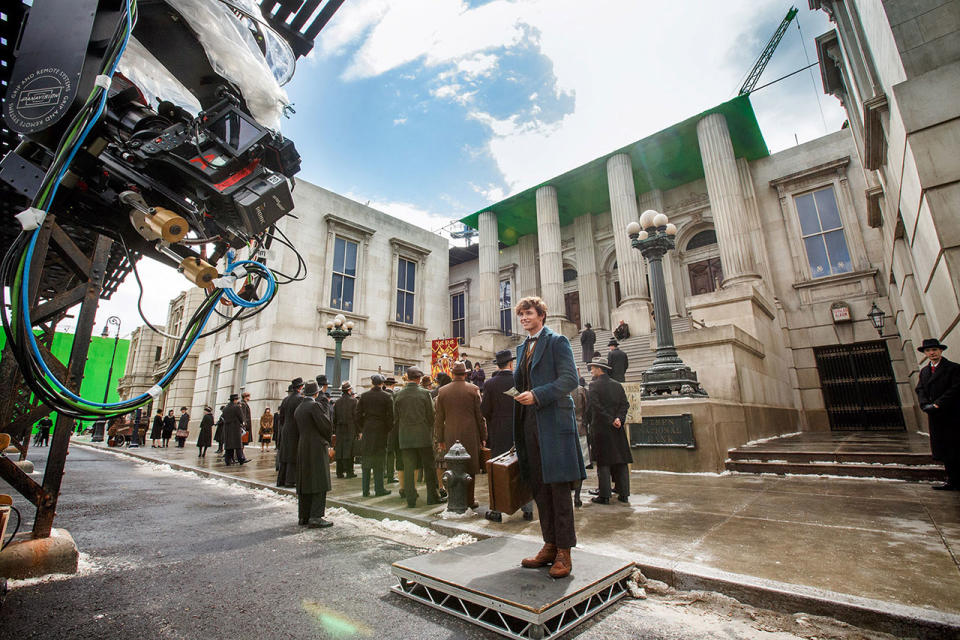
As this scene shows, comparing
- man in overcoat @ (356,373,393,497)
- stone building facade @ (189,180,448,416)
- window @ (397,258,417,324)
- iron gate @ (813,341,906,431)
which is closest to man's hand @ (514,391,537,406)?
man in overcoat @ (356,373,393,497)

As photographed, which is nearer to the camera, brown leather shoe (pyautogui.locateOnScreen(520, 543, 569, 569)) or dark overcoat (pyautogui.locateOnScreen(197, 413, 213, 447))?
brown leather shoe (pyautogui.locateOnScreen(520, 543, 569, 569))

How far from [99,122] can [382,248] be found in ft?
62.9

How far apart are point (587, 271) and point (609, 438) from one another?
728 inches

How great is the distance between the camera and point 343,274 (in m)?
19.6

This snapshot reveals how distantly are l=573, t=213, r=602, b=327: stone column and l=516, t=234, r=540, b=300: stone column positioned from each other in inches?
123

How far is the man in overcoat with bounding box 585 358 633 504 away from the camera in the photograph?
216 inches

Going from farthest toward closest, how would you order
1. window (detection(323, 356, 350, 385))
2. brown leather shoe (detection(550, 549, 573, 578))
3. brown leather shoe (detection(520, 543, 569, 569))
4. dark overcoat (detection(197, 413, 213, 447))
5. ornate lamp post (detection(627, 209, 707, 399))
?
1. window (detection(323, 356, 350, 385))
2. dark overcoat (detection(197, 413, 213, 447))
3. ornate lamp post (detection(627, 209, 707, 399))
4. brown leather shoe (detection(520, 543, 569, 569))
5. brown leather shoe (detection(550, 549, 573, 578))

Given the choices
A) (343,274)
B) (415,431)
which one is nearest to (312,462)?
(415,431)

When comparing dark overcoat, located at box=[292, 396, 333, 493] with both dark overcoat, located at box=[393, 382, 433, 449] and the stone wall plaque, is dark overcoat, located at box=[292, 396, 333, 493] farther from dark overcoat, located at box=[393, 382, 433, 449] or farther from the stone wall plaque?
the stone wall plaque

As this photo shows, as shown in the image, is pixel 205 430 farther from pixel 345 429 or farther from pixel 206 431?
pixel 345 429

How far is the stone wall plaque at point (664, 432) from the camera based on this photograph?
735cm

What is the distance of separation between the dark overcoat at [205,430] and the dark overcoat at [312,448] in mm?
10833

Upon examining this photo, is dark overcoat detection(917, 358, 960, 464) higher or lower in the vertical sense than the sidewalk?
higher

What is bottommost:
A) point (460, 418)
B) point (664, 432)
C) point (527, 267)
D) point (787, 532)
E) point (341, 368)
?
point (787, 532)
